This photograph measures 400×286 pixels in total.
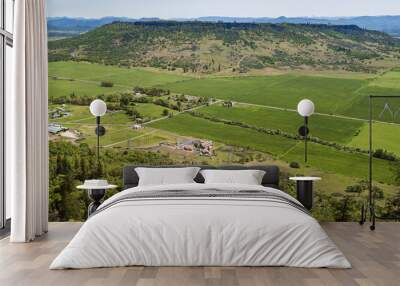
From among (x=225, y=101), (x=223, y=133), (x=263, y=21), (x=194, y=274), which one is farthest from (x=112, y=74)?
(x=194, y=274)

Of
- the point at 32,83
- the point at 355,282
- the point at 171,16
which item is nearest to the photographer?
the point at 355,282

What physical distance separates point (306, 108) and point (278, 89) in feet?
3.10

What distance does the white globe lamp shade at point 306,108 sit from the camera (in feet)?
28.0

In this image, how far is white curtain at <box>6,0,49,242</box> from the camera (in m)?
6.59

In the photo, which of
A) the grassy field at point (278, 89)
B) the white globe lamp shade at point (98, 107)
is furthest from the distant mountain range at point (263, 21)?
the white globe lamp shade at point (98, 107)

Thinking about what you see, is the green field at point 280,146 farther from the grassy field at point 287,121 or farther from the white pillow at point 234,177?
the white pillow at point 234,177

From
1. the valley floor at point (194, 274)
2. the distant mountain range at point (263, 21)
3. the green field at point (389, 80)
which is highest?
the distant mountain range at point (263, 21)

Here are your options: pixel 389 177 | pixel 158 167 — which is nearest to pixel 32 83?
pixel 158 167

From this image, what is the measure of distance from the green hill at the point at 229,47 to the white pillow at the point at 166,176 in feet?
6.90

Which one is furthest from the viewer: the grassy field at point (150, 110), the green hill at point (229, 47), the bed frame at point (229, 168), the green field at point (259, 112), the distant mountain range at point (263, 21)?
the green hill at point (229, 47)

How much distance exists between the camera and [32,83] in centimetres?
679

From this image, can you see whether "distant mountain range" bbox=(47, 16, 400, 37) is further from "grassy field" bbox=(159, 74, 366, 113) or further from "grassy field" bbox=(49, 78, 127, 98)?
"grassy field" bbox=(159, 74, 366, 113)

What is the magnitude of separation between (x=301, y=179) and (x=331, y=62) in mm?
2298

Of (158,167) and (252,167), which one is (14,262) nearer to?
(158,167)
